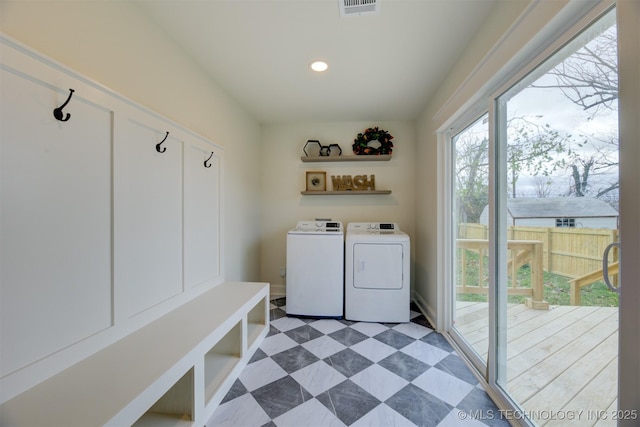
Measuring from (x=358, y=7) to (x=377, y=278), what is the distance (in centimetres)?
218

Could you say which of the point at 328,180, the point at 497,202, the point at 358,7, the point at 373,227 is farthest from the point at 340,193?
the point at 358,7

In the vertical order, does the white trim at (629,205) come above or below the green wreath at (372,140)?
below

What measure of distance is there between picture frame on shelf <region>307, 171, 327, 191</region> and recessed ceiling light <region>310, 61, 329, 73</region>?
1342 millimetres

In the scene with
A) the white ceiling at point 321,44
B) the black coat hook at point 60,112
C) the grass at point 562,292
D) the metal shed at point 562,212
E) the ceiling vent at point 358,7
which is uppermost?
the white ceiling at point 321,44

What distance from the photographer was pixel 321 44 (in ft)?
5.36

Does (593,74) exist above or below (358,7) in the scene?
below

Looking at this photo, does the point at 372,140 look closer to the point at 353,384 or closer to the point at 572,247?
the point at 572,247

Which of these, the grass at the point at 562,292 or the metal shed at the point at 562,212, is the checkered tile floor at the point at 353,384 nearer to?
the grass at the point at 562,292

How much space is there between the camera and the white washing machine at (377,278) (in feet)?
7.87

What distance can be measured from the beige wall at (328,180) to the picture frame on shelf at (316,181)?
0.07m

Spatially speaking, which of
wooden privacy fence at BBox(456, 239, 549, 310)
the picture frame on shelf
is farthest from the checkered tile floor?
the picture frame on shelf

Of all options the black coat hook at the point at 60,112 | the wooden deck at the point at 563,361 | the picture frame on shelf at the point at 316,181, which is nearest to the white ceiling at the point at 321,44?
the black coat hook at the point at 60,112

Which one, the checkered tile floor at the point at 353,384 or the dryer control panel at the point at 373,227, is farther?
the dryer control panel at the point at 373,227

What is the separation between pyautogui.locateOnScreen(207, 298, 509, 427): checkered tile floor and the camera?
1.29 metres
